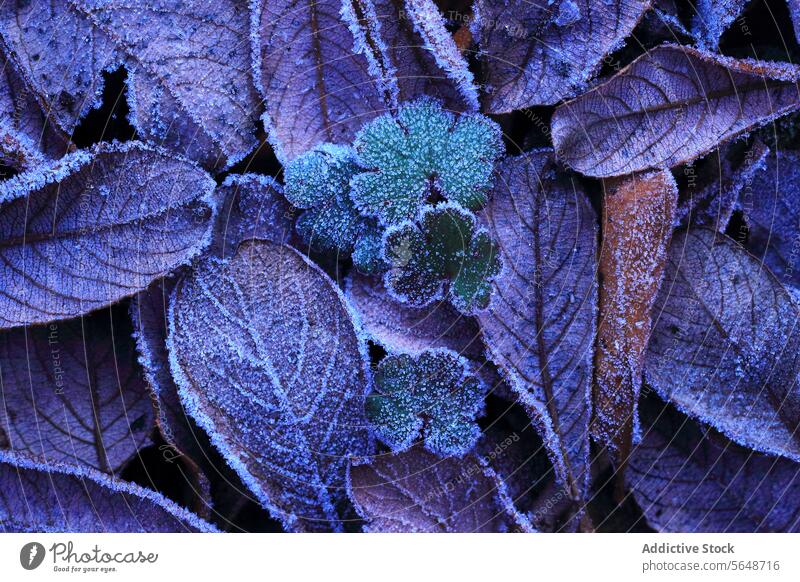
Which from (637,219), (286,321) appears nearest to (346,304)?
(286,321)

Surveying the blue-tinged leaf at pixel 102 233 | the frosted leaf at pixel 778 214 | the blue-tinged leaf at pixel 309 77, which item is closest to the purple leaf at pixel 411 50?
Answer: the blue-tinged leaf at pixel 309 77

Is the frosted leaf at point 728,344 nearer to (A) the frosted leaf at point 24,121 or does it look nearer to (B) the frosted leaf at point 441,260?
(B) the frosted leaf at point 441,260

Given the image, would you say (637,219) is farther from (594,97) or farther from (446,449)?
(446,449)

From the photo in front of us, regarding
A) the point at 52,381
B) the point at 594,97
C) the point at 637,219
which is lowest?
the point at 52,381

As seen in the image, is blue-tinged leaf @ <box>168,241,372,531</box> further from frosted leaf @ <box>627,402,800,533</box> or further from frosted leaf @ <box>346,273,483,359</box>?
frosted leaf @ <box>627,402,800,533</box>

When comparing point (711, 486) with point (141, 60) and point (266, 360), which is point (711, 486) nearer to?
point (266, 360)
